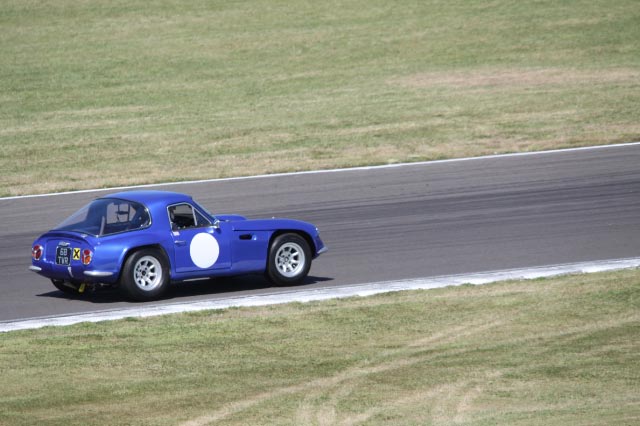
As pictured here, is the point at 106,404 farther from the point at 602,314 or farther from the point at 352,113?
the point at 352,113

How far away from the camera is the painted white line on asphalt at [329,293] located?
12.1m

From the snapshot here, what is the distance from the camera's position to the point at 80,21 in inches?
1654

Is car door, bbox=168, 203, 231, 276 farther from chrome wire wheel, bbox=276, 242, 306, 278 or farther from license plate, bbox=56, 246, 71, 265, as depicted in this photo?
license plate, bbox=56, 246, 71, 265

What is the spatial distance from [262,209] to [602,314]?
29.9ft

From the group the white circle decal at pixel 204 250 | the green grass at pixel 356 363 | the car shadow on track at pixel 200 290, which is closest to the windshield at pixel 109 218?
the white circle decal at pixel 204 250

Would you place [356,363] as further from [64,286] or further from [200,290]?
[64,286]

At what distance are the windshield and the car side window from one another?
0.41 metres

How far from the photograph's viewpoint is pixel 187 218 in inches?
531

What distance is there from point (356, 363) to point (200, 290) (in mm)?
4416

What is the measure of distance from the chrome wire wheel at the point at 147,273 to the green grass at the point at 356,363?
3.84 ft

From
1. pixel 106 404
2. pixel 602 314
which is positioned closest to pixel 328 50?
pixel 602 314

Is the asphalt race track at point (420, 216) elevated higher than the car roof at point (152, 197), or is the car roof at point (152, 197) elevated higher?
the car roof at point (152, 197)

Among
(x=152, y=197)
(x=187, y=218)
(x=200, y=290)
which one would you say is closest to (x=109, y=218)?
(x=152, y=197)

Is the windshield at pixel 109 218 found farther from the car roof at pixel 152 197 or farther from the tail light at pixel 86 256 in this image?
the tail light at pixel 86 256
